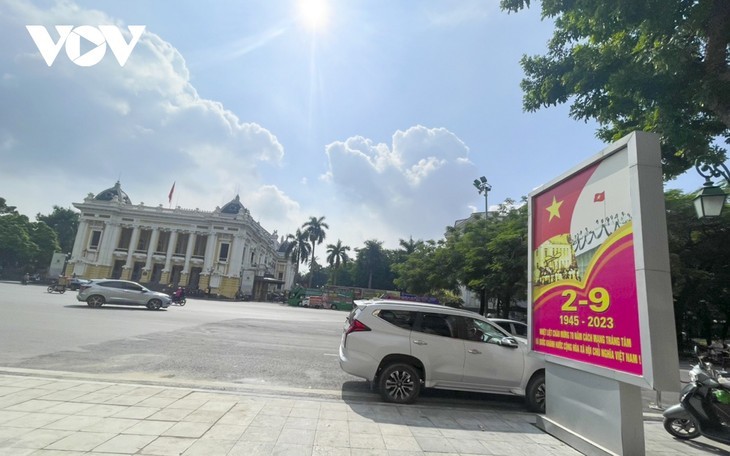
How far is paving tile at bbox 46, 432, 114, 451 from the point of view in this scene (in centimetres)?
377

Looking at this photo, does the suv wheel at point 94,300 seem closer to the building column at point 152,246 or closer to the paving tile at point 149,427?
the paving tile at point 149,427

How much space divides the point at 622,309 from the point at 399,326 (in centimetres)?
356

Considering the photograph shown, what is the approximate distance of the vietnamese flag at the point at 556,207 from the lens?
5309 millimetres

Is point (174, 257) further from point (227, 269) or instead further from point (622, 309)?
point (622, 309)

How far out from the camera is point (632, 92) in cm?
649

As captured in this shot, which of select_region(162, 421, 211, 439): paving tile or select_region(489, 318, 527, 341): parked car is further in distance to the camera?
select_region(489, 318, 527, 341): parked car

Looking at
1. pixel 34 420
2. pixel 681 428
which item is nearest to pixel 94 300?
pixel 34 420

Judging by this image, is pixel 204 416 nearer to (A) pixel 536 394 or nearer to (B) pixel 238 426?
(B) pixel 238 426

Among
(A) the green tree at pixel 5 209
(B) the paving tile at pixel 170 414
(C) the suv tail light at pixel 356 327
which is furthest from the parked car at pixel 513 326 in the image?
(A) the green tree at pixel 5 209

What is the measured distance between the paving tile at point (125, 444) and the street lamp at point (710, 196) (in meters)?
9.34

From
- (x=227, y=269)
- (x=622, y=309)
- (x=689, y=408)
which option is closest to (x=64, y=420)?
(x=622, y=309)

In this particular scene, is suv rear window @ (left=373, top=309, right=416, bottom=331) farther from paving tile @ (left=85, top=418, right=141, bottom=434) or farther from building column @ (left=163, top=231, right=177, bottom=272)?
building column @ (left=163, top=231, right=177, bottom=272)

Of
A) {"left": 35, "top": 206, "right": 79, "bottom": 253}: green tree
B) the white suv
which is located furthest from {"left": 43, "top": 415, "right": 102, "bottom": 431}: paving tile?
{"left": 35, "top": 206, "right": 79, "bottom": 253}: green tree

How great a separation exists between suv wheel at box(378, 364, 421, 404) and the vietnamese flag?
9.94 feet
